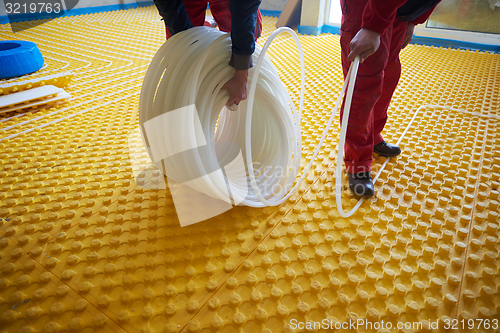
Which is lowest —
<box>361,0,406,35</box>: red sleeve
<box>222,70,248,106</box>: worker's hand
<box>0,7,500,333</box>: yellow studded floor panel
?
<box>0,7,500,333</box>: yellow studded floor panel

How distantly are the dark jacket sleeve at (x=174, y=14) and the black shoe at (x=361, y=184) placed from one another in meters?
1.34

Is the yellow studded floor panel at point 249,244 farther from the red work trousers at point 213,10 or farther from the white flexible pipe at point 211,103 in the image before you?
the red work trousers at point 213,10

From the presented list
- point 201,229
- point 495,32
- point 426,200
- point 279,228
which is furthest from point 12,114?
point 495,32

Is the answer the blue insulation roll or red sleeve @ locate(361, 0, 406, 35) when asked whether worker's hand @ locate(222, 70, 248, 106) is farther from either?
the blue insulation roll

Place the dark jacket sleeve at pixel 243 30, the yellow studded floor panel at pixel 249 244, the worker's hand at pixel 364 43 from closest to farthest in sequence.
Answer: the yellow studded floor panel at pixel 249 244 < the dark jacket sleeve at pixel 243 30 < the worker's hand at pixel 364 43

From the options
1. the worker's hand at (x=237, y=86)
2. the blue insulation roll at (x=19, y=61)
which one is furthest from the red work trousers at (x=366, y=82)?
the blue insulation roll at (x=19, y=61)

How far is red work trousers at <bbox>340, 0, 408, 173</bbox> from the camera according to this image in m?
1.61

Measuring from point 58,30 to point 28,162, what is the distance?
4.53m

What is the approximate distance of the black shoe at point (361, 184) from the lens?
1.80m

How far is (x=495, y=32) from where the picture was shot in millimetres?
4543

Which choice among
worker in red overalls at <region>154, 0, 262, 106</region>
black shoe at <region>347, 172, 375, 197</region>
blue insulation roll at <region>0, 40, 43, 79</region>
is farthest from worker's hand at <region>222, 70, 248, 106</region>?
blue insulation roll at <region>0, 40, 43, 79</region>

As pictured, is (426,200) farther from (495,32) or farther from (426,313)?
(495,32)

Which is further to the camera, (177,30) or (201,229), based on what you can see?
(177,30)

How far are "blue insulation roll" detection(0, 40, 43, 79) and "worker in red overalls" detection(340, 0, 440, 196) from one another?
11.2 feet
